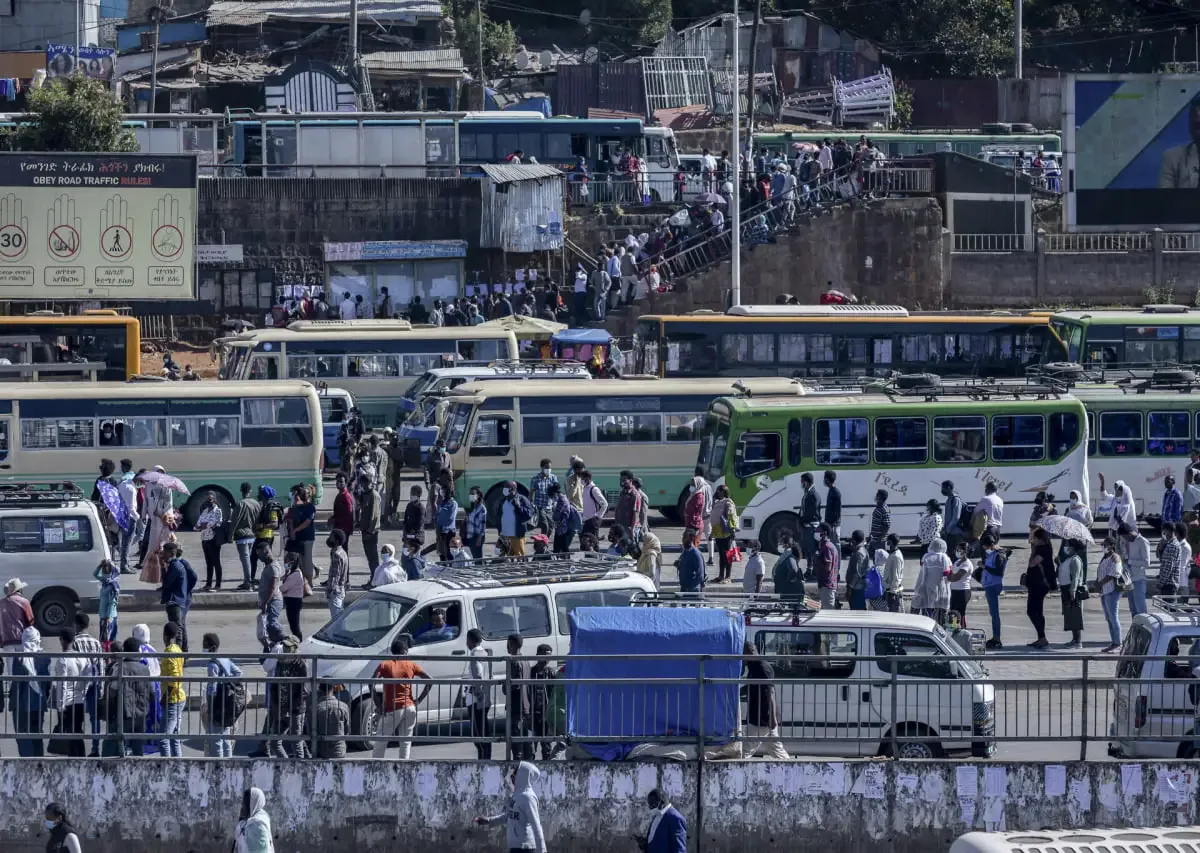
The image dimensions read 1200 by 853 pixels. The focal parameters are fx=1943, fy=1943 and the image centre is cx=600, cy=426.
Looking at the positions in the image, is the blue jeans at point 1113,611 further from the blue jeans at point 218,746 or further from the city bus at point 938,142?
the city bus at point 938,142

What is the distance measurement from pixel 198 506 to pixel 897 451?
10128 mm

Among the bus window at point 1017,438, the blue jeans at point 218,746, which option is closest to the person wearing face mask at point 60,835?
the blue jeans at point 218,746

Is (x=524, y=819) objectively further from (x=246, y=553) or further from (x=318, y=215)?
(x=318, y=215)

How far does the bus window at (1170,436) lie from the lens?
28016 mm

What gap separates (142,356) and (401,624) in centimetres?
2880

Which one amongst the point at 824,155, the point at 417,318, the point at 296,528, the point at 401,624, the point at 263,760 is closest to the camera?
the point at 263,760

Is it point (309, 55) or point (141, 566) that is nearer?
point (141, 566)

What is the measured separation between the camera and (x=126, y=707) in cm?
1440

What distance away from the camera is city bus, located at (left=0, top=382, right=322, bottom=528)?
92.1 feet

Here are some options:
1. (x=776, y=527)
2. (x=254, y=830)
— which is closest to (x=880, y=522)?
(x=776, y=527)

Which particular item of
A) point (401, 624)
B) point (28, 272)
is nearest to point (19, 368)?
point (28, 272)

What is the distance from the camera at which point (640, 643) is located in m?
14.4

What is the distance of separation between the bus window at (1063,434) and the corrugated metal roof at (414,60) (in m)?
37.2

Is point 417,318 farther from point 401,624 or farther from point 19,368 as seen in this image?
point 401,624
